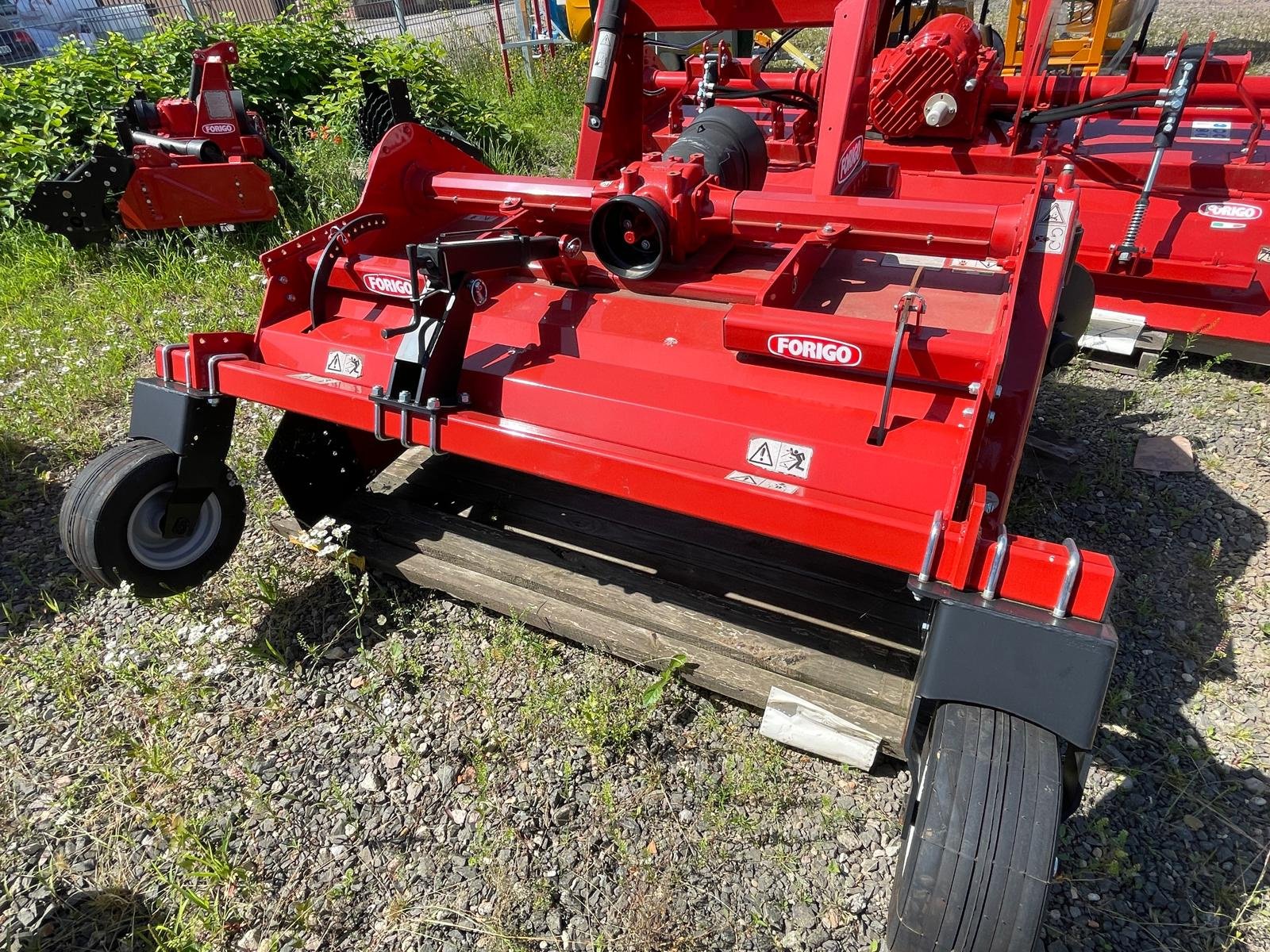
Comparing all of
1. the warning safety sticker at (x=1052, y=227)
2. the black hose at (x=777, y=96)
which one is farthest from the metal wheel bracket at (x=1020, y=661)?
the black hose at (x=777, y=96)

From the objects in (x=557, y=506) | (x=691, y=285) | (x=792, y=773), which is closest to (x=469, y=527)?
(x=557, y=506)

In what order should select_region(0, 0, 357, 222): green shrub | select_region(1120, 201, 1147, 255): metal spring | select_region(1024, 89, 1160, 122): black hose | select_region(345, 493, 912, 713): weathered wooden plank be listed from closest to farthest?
select_region(345, 493, 912, 713): weathered wooden plank → select_region(1024, 89, 1160, 122): black hose → select_region(1120, 201, 1147, 255): metal spring → select_region(0, 0, 357, 222): green shrub

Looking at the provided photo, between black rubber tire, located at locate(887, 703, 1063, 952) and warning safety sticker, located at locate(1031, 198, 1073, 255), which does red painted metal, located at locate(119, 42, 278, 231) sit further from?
black rubber tire, located at locate(887, 703, 1063, 952)

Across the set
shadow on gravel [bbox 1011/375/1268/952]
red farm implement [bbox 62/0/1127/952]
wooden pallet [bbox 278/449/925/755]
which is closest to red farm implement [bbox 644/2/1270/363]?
shadow on gravel [bbox 1011/375/1268/952]

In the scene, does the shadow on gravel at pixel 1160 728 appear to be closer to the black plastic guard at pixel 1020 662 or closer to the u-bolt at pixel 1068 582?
the black plastic guard at pixel 1020 662

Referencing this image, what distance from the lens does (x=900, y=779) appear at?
2449 millimetres

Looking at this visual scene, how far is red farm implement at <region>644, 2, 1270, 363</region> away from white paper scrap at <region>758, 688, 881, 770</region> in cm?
348

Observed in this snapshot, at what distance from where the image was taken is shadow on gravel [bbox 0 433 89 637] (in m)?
3.18

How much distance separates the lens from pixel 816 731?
2461mm

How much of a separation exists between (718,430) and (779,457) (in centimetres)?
20

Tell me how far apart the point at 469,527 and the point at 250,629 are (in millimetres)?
896

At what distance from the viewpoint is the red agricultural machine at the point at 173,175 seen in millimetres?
5645

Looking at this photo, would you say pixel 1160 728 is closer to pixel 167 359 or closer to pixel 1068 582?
pixel 1068 582

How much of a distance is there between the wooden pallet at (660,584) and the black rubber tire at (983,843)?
0.61 meters
